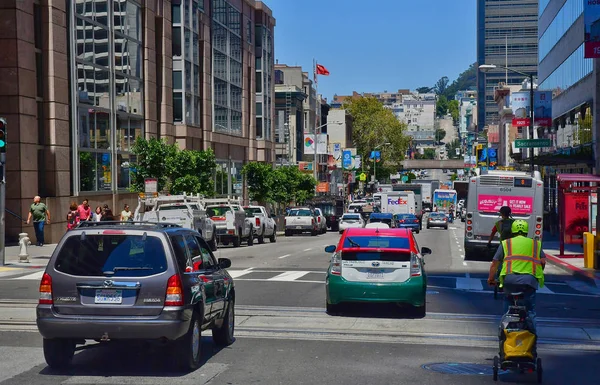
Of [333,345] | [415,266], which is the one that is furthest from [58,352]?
[415,266]

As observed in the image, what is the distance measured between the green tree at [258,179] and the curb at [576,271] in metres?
34.9

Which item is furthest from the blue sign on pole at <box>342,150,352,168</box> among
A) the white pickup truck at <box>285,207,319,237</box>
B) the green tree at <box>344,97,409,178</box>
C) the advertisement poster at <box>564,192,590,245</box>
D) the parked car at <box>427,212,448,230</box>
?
the advertisement poster at <box>564,192,590,245</box>

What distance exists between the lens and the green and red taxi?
47.9 ft

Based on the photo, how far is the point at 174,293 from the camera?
31.0ft

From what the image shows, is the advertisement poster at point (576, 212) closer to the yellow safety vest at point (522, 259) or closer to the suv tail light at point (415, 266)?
the suv tail light at point (415, 266)

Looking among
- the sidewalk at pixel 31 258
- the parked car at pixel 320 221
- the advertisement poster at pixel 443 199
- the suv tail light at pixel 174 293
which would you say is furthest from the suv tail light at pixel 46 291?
the advertisement poster at pixel 443 199

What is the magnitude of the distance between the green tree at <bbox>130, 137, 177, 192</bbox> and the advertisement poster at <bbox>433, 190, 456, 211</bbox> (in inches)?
2340

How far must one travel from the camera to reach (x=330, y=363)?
10.6 m

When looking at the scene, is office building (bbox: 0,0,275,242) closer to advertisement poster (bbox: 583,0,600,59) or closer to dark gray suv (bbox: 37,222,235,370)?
advertisement poster (bbox: 583,0,600,59)

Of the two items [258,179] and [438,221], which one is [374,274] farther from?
[438,221]

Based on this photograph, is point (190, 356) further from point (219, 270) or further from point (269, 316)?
point (269, 316)

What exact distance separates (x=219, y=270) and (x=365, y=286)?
3.89 m

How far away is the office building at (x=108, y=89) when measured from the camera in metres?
34.6

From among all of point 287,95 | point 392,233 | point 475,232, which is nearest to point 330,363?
point 392,233
